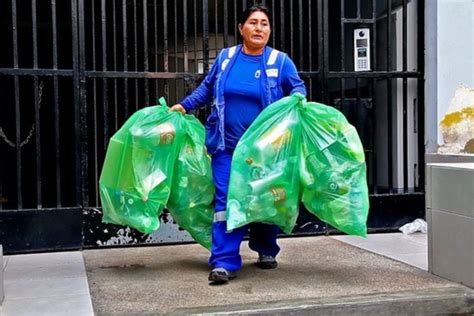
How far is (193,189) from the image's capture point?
4.32 m

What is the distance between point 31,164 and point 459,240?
521cm

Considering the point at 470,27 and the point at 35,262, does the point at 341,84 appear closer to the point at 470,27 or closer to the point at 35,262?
the point at 470,27

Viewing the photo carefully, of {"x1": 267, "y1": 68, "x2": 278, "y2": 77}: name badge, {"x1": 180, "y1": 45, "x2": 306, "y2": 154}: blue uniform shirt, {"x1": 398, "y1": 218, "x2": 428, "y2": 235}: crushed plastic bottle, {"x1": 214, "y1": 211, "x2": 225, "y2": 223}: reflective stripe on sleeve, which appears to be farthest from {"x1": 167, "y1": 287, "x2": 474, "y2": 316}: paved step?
{"x1": 398, "y1": 218, "x2": 428, "y2": 235}: crushed plastic bottle

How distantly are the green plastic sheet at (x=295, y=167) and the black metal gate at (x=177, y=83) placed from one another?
177cm

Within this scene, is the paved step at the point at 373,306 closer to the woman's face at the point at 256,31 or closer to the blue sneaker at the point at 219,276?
the blue sneaker at the point at 219,276

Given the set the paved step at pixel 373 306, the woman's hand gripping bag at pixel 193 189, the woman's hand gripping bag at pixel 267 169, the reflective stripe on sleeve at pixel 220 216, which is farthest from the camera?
the woman's hand gripping bag at pixel 193 189

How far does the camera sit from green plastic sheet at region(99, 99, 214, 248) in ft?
13.5

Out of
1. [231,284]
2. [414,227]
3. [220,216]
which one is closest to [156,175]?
→ [220,216]

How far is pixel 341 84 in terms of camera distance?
5.87 metres

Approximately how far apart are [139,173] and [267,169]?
0.90 metres

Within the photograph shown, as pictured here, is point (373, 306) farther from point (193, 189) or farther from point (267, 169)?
point (193, 189)

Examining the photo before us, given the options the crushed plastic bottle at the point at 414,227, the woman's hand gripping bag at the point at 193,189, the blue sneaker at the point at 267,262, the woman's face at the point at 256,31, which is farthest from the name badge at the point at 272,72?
the crushed plastic bottle at the point at 414,227

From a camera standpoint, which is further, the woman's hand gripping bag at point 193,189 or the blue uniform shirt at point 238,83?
the woman's hand gripping bag at point 193,189

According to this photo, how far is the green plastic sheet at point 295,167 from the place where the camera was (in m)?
3.86
